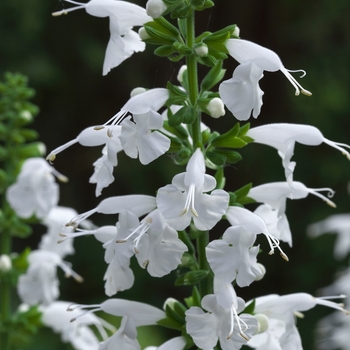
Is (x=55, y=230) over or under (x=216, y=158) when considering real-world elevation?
under

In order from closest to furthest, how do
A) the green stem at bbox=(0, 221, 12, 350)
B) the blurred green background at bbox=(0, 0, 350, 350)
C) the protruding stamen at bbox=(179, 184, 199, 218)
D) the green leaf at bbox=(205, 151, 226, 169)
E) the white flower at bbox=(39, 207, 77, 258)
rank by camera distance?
the protruding stamen at bbox=(179, 184, 199, 218) < the green leaf at bbox=(205, 151, 226, 169) < the green stem at bbox=(0, 221, 12, 350) < the white flower at bbox=(39, 207, 77, 258) < the blurred green background at bbox=(0, 0, 350, 350)

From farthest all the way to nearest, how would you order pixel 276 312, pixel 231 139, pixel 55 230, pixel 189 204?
1. pixel 55 230
2. pixel 276 312
3. pixel 231 139
4. pixel 189 204

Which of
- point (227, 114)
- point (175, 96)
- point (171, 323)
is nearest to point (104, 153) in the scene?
point (175, 96)

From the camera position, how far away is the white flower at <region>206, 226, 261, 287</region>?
131 cm

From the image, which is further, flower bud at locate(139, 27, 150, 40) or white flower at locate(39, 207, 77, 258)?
white flower at locate(39, 207, 77, 258)

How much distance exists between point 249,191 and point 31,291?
1110 mm

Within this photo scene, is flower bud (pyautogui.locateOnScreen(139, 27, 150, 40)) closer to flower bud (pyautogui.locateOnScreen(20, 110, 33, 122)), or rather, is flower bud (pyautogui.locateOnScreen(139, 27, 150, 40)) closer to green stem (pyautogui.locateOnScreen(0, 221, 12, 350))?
flower bud (pyautogui.locateOnScreen(20, 110, 33, 122))

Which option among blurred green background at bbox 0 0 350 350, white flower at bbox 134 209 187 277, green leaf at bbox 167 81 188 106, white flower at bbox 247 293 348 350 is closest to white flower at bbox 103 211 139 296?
white flower at bbox 134 209 187 277

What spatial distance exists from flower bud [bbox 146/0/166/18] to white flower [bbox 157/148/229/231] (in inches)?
14.3

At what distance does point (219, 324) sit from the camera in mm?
1360

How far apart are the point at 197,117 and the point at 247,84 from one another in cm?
18

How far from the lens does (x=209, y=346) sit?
4.36 ft

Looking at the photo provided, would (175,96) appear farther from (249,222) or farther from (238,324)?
(238,324)

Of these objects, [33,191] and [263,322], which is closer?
[263,322]
